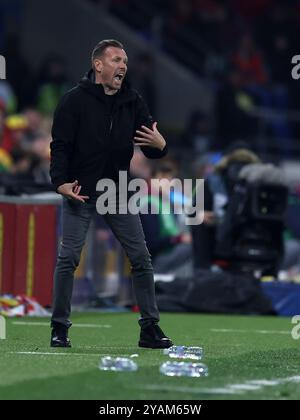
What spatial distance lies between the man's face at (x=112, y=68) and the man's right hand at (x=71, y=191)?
0.73 metres

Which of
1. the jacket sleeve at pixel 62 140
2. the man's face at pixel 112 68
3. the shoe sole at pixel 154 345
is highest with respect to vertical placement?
the man's face at pixel 112 68

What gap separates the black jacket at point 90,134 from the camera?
9477 millimetres

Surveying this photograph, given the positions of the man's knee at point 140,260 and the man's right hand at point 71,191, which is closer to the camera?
the man's right hand at point 71,191

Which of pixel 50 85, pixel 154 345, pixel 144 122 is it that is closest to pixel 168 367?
pixel 154 345

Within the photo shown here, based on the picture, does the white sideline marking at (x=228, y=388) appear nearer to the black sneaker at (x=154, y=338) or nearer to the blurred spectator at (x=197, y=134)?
the black sneaker at (x=154, y=338)

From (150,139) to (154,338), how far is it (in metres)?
1.36

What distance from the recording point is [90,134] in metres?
9.54

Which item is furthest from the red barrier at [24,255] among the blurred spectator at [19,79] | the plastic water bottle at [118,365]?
the blurred spectator at [19,79]

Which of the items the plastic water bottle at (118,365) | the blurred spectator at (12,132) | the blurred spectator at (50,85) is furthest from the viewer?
the blurred spectator at (50,85)

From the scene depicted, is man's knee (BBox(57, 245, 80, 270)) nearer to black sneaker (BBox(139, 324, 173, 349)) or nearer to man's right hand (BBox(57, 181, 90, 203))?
man's right hand (BBox(57, 181, 90, 203))

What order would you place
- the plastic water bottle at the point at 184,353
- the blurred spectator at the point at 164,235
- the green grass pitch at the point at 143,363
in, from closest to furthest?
the green grass pitch at the point at 143,363 → the plastic water bottle at the point at 184,353 → the blurred spectator at the point at 164,235

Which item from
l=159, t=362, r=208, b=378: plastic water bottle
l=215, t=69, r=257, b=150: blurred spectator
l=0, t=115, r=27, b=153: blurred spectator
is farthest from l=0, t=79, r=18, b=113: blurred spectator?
l=159, t=362, r=208, b=378: plastic water bottle

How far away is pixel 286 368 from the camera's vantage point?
8320 mm
